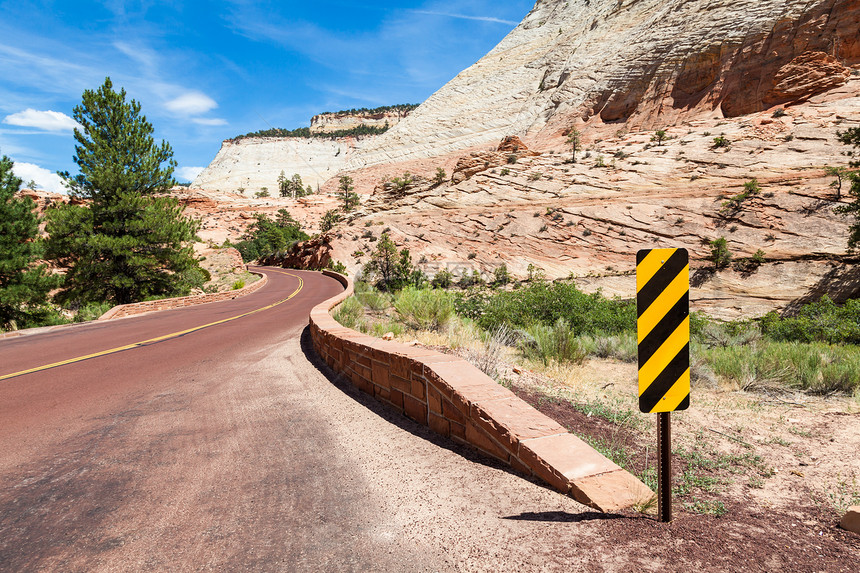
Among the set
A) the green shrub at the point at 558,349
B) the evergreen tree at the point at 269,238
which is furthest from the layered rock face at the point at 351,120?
the green shrub at the point at 558,349

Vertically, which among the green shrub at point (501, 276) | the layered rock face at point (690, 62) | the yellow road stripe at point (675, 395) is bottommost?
the green shrub at point (501, 276)

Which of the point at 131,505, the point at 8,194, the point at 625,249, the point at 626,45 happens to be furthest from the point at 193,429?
the point at 626,45

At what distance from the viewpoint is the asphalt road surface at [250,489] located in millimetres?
2422

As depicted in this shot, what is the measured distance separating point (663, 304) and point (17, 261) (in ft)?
76.2

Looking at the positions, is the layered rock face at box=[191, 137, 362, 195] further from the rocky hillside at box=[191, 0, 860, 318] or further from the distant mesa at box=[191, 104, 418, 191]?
the rocky hillside at box=[191, 0, 860, 318]

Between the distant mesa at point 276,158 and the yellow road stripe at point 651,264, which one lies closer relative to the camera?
the yellow road stripe at point 651,264

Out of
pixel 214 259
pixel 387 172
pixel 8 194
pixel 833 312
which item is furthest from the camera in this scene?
pixel 387 172

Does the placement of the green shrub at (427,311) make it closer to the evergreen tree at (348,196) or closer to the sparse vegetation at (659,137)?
the sparse vegetation at (659,137)

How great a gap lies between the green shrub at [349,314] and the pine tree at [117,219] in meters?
14.0

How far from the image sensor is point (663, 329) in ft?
8.40

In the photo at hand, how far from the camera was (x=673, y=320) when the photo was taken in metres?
2.54

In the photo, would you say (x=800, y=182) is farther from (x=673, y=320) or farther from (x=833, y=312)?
(x=673, y=320)

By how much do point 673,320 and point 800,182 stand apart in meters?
27.0

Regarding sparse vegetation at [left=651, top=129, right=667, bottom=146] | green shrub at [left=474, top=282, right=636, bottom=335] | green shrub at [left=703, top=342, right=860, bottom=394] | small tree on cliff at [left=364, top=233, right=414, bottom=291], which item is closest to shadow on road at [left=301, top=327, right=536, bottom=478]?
green shrub at [left=474, top=282, right=636, bottom=335]
